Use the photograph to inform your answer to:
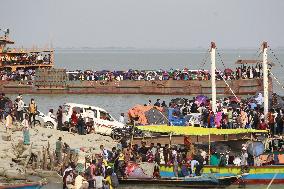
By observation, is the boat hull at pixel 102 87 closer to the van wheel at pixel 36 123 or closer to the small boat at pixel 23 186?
the van wheel at pixel 36 123

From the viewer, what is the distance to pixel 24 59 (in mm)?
70688

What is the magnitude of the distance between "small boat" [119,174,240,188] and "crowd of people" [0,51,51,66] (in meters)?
44.1

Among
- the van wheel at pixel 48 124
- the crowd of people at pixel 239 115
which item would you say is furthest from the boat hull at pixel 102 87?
the van wheel at pixel 48 124

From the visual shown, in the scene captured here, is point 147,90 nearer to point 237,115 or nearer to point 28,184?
point 237,115

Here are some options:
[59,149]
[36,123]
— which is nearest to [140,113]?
[36,123]

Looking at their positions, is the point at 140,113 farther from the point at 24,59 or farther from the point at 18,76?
the point at 24,59

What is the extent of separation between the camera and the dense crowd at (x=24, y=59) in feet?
228

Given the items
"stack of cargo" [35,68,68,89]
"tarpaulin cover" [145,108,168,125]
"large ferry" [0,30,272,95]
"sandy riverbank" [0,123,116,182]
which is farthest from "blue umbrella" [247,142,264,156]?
"stack of cargo" [35,68,68,89]

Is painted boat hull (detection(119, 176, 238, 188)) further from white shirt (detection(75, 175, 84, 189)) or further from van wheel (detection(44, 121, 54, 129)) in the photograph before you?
van wheel (detection(44, 121, 54, 129))

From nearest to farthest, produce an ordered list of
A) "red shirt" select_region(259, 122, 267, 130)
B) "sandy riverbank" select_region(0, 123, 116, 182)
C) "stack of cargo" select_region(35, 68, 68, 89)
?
1. "sandy riverbank" select_region(0, 123, 116, 182)
2. "red shirt" select_region(259, 122, 267, 130)
3. "stack of cargo" select_region(35, 68, 68, 89)

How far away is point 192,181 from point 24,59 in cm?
4606

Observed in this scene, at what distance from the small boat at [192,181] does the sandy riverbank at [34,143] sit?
433 centimetres

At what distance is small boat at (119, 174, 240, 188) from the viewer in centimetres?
2688

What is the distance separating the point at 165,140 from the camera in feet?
110
